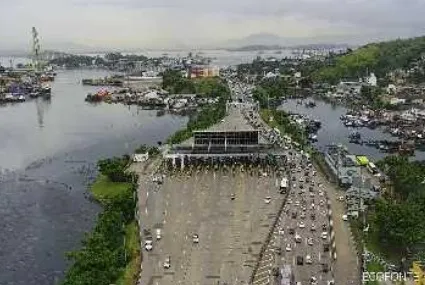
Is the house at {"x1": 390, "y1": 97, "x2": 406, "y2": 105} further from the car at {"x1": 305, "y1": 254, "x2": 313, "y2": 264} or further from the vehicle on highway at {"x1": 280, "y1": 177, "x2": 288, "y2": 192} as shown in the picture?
the car at {"x1": 305, "y1": 254, "x2": 313, "y2": 264}

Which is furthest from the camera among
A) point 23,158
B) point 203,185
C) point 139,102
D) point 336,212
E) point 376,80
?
point 376,80

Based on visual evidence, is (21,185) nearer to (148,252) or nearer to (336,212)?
(148,252)

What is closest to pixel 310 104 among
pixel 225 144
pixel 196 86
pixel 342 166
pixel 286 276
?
pixel 196 86

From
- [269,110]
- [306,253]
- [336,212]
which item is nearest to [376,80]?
[269,110]

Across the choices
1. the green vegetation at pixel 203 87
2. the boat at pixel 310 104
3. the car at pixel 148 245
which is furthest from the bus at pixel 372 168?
the boat at pixel 310 104

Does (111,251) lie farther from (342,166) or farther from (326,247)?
(342,166)

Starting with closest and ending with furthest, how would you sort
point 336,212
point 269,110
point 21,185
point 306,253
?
1. point 306,253
2. point 336,212
3. point 21,185
4. point 269,110

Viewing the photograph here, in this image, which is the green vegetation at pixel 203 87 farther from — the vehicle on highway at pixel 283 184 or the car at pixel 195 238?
the car at pixel 195 238
